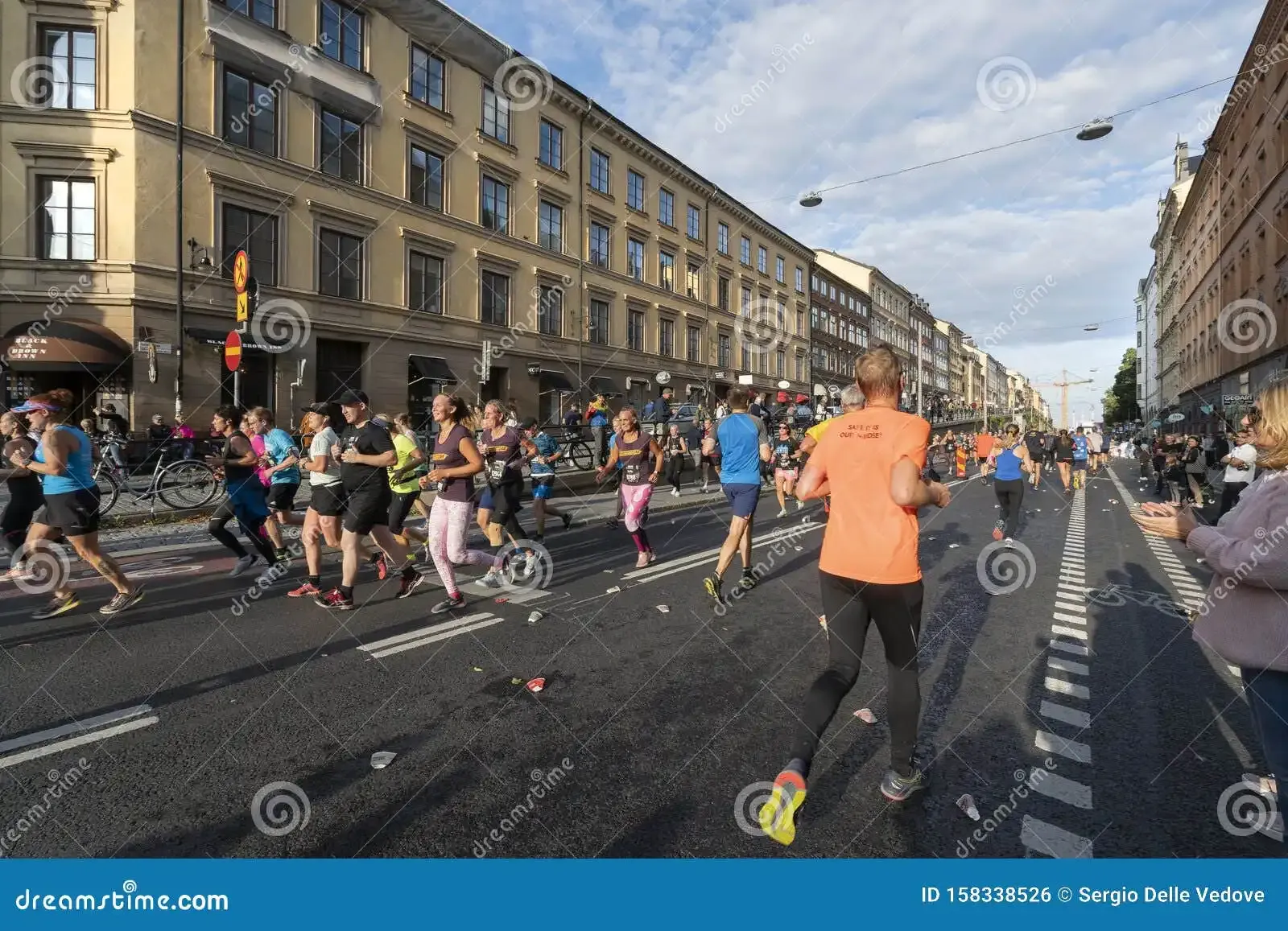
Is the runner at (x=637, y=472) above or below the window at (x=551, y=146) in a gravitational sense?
below

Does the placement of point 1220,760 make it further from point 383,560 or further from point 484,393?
point 484,393

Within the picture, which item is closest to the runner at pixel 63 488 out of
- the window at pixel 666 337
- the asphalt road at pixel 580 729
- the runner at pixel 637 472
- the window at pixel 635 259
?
the asphalt road at pixel 580 729

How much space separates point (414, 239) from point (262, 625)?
19329mm

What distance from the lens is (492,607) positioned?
581cm

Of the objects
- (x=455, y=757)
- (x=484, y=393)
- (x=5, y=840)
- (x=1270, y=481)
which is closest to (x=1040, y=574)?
(x=1270, y=481)

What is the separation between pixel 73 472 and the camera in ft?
17.5

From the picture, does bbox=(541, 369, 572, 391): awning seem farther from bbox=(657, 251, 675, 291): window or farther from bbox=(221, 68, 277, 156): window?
bbox=(221, 68, 277, 156): window

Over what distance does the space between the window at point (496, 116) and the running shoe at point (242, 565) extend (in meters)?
21.3

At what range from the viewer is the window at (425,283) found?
2197cm

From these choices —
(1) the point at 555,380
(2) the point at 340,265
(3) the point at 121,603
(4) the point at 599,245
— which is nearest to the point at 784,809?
(3) the point at 121,603

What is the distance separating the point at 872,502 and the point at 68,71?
21.3 meters

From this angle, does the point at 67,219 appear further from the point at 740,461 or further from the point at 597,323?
the point at 597,323

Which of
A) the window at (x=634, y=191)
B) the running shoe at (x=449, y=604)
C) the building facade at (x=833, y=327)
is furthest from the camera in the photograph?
the building facade at (x=833, y=327)

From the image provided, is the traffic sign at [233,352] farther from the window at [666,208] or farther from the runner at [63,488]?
the window at [666,208]
